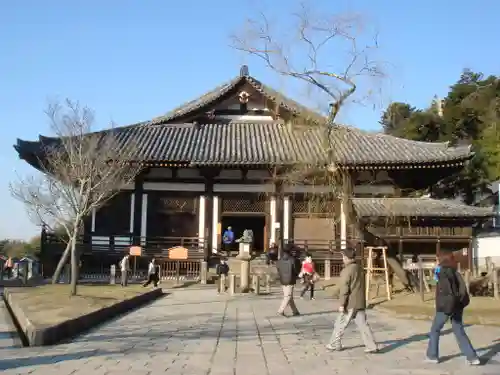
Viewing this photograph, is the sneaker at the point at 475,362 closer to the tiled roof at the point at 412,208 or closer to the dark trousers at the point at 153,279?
the dark trousers at the point at 153,279

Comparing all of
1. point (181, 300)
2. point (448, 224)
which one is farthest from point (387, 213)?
Answer: point (181, 300)

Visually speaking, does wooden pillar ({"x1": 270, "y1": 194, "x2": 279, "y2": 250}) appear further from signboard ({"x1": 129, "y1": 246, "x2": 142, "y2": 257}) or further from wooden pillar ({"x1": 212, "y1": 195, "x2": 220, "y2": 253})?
signboard ({"x1": 129, "y1": 246, "x2": 142, "y2": 257})

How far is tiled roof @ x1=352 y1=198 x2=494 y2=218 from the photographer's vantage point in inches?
952

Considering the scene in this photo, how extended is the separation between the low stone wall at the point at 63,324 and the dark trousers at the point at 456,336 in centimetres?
566

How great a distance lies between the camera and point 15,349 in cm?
838

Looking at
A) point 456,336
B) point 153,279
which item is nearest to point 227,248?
point 153,279

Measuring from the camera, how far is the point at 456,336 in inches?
290

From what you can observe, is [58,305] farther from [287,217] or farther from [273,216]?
[287,217]

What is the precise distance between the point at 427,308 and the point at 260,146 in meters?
16.1

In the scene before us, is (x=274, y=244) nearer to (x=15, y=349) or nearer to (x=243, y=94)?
(x=243, y=94)

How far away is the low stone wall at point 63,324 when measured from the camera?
341 inches

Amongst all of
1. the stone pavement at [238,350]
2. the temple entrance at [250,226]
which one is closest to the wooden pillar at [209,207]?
the temple entrance at [250,226]

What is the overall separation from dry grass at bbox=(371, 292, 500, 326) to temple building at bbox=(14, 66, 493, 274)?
9.16m

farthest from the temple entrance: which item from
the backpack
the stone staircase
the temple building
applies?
the backpack
